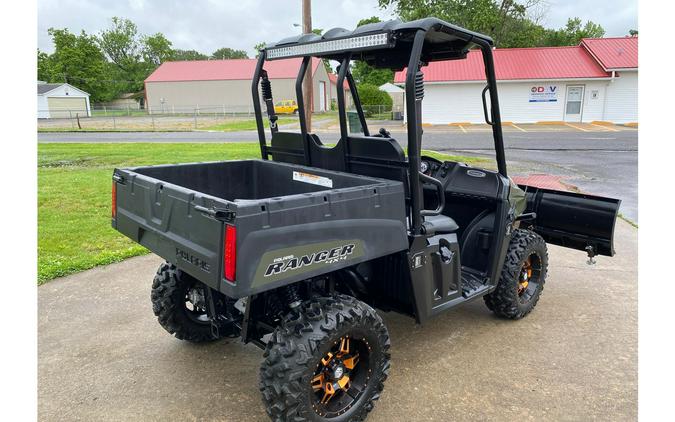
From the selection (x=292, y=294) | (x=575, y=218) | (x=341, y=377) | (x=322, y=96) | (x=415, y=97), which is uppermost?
(x=322, y=96)

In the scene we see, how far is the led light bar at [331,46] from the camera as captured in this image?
116 inches

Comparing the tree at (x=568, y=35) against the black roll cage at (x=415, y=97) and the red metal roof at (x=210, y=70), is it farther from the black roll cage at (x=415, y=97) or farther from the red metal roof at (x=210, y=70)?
the black roll cage at (x=415, y=97)

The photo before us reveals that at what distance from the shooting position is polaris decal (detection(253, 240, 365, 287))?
7.66 ft

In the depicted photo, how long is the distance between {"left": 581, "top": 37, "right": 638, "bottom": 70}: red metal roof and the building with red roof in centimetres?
2404

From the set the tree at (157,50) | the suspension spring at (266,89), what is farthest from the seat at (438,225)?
the tree at (157,50)

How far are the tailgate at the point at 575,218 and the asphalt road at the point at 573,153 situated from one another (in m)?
3.54

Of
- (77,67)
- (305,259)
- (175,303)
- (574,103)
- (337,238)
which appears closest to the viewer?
(305,259)

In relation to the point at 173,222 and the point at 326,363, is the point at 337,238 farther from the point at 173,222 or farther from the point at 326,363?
the point at 173,222

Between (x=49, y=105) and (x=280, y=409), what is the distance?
5365 centimetres

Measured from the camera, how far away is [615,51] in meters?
29.0

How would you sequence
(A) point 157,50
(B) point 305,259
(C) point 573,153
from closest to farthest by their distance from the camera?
(B) point 305,259
(C) point 573,153
(A) point 157,50

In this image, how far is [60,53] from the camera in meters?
58.8

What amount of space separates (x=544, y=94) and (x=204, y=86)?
1244 inches

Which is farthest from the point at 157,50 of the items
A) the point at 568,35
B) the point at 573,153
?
the point at 573,153
